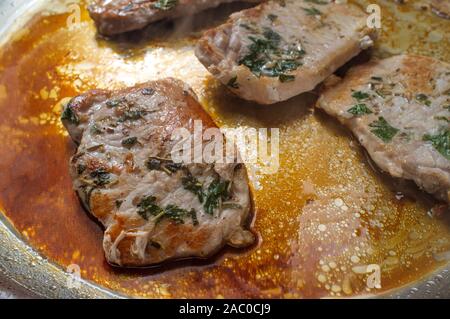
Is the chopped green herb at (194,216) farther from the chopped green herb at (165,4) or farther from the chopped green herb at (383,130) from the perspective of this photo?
the chopped green herb at (165,4)

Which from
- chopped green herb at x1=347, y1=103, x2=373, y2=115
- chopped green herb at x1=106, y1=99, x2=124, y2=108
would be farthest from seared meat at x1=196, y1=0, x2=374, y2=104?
chopped green herb at x1=106, y1=99, x2=124, y2=108

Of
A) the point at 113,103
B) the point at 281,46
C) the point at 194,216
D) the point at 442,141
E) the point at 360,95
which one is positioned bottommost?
the point at 442,141

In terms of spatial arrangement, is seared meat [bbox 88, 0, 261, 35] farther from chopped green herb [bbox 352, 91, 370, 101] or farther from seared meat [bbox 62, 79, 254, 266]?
chopped green herb [bbox 352, 91, 370, 101]

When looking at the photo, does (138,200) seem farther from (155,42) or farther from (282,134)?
(155,42)

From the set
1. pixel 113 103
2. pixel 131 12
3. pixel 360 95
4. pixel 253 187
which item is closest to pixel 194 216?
pixel 253 187

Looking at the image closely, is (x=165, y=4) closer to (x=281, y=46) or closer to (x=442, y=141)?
(x=281, y=46)
